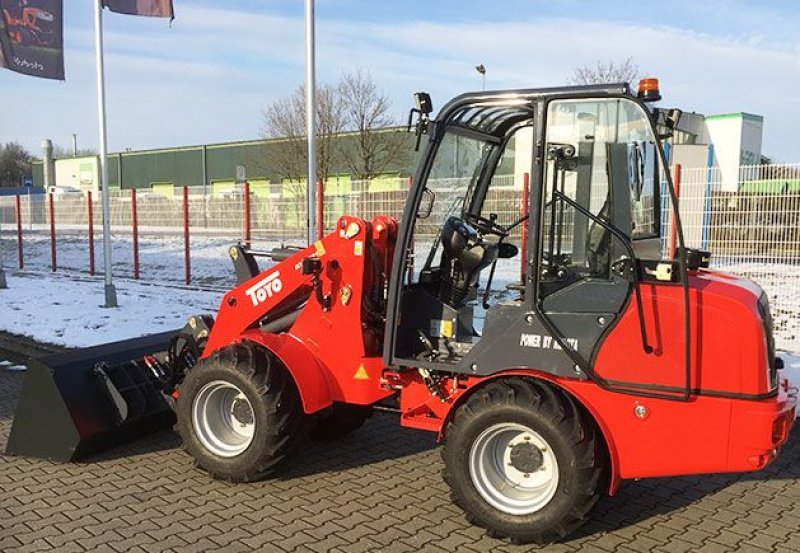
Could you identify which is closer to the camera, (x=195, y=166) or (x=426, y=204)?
(x=426, y=204)

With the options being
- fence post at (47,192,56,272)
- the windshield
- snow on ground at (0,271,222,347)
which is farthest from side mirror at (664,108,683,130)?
fence post at (47,192,56,272)

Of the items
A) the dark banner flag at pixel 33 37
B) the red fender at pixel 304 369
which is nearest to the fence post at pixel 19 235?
the dark banner flag at pixel 33 37

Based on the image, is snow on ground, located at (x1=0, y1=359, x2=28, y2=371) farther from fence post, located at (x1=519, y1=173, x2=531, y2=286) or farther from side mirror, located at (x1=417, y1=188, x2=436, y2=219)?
fence post, located at (x1=519, y1=173, x2=531, y2=286)

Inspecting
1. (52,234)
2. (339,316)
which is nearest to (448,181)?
(339,316)

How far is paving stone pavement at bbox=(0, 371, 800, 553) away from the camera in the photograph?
3.56 m

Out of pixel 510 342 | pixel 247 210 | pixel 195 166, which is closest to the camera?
pixel 510 342

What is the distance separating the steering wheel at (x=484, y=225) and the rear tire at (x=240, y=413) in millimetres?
1550

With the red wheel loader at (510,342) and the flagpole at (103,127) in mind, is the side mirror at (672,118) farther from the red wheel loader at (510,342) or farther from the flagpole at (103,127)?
the flagpole at (103,127)

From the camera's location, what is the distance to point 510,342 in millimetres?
3666

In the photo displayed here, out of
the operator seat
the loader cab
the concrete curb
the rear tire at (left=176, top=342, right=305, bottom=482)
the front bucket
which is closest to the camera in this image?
the loader cab

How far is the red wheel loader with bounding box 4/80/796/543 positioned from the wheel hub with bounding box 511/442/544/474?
1cm

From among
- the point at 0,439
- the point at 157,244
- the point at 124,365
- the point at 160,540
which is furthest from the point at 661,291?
the point at 157,244

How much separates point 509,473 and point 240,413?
179 centimetres

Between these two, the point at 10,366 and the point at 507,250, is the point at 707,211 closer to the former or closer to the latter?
A: the point at 507,250
